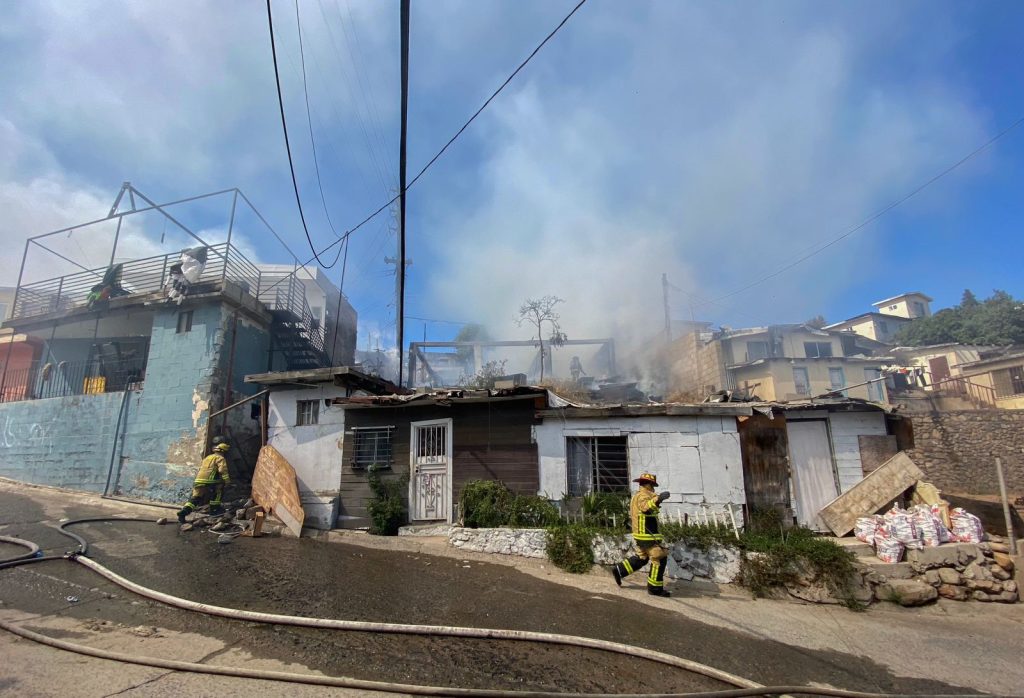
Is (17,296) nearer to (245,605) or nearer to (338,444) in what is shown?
(338,444)

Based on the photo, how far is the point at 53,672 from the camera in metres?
3.96

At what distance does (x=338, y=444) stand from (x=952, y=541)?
1256 centimetres

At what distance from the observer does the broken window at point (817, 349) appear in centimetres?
3192

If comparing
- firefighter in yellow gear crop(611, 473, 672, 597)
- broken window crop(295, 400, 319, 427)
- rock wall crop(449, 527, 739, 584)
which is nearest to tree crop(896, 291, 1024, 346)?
rock wall crop(449, 527, 739, 584)

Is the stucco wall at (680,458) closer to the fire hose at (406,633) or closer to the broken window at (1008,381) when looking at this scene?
the fire hose at (406,633)

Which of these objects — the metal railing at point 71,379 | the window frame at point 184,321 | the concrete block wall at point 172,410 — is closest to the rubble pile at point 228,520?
the concrete block wall at point 172,410

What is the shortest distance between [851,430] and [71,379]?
23439 millimetres

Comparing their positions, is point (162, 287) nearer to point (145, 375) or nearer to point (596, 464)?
point (145, 375)

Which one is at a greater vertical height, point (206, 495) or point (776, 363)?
point (776, 363)

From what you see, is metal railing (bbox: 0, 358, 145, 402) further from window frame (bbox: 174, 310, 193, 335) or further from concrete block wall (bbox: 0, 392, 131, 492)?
window frame (bbox: 174, 310, 193, 335)

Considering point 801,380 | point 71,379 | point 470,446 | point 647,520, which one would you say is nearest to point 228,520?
point 470,446

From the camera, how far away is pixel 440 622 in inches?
223

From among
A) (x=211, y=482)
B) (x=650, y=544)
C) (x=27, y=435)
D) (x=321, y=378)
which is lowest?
(x=650, y=544)

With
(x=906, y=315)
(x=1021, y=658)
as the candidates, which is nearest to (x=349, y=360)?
(x=1021, y=658)
